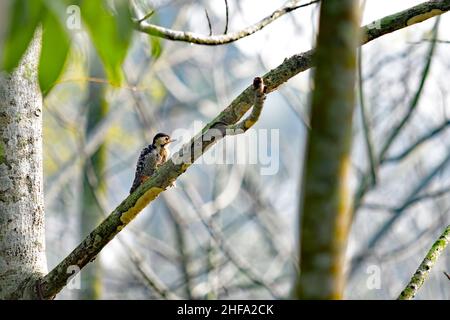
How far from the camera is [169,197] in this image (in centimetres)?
823

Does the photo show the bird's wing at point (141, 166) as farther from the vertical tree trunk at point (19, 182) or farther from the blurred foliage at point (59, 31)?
the blurred foliage at point (59, 31)

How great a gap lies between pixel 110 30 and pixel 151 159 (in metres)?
3.80

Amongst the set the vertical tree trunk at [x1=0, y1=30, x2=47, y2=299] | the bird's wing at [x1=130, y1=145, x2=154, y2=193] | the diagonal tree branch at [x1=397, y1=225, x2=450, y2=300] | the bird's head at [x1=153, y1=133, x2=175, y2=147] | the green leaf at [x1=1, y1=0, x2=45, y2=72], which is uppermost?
the bird's head at [x1=153, y1=133, x2=175, y2=147]

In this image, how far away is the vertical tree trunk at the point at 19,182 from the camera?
3104mm

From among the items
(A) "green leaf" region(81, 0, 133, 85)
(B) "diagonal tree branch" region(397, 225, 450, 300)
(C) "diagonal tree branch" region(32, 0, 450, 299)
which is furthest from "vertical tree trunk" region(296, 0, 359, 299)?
(C) "diagonal tree branch" region(32, 0, 450, 299)

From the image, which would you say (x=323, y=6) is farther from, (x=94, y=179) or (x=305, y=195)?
(x=94, y=179)

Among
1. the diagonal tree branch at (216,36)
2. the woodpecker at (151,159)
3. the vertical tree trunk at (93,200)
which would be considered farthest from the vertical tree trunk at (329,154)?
the vertical tree trunk at (93,200)

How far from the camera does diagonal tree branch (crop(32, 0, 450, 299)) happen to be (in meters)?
2.93

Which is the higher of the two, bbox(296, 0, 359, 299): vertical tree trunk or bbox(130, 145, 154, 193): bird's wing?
bbox(130, 145, 154, 193): bird's wing

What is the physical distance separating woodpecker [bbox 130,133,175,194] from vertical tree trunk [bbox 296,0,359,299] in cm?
364

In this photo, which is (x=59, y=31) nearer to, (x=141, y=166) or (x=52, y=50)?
(x=52, y=50)

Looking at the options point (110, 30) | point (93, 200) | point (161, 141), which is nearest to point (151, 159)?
point (161, 141)

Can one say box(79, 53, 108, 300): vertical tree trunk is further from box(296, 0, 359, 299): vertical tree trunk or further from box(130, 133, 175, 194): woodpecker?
box(296, 0, 359, 299): vertical tree trunk
